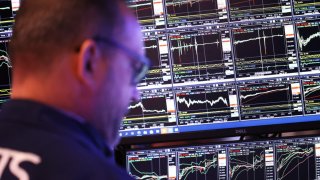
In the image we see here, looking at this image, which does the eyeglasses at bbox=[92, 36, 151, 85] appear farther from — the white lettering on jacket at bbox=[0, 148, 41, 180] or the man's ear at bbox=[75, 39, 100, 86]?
the white lettering on jacket at bbox=[0, 148, 41, 180]

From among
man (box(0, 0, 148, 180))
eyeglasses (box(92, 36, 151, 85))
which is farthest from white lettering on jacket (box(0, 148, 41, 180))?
eyeglasses (box(92, 36, 151, 85))

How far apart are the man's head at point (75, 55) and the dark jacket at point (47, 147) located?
0.13ft

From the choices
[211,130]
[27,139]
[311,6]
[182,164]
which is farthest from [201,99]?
[27,139]

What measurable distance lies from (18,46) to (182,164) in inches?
40.6

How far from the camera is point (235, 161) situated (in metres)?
1.94

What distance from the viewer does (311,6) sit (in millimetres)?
1900

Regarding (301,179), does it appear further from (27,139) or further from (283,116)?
(27,139)

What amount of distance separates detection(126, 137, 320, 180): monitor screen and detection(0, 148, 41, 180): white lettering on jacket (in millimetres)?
1034

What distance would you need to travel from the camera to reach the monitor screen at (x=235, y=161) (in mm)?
1925

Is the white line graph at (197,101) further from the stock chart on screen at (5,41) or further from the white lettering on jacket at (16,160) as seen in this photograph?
the white lettering on jacket at (16,160)

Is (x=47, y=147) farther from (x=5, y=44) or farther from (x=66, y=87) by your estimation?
(x=5, y=44)

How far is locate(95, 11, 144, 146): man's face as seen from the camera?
106cm

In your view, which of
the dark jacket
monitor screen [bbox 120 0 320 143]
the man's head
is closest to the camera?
the dark jacket


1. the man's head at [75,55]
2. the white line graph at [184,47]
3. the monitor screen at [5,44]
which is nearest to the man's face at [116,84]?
the man's head at [75,55]
